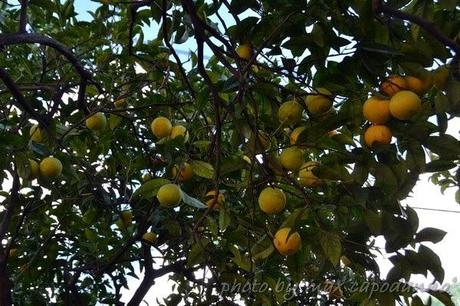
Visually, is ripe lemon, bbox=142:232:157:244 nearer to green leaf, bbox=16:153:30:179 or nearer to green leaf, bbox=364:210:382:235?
green leaf, bbox=16:153:30:179

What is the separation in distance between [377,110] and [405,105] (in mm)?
79

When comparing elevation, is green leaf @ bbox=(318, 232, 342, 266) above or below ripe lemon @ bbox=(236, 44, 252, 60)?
below

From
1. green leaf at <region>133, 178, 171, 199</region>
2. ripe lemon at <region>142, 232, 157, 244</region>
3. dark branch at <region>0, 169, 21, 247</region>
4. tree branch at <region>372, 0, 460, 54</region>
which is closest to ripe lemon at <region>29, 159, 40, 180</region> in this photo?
green leaf at <region>133, 178, 171, 199</region>

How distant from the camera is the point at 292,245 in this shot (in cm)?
139

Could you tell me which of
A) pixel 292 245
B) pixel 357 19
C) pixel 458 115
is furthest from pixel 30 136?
pixel 458 115

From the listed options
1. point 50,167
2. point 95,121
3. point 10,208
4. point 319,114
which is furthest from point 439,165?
point 10,208

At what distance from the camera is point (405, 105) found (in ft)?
3.86

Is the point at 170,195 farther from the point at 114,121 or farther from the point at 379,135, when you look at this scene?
the point at 114,121

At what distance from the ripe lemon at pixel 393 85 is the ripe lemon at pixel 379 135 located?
88 millimetres

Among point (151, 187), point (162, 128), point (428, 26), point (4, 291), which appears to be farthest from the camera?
point (4, 291)

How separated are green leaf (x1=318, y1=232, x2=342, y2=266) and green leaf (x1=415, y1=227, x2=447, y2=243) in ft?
0.69

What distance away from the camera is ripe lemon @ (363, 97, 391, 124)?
4.06ft

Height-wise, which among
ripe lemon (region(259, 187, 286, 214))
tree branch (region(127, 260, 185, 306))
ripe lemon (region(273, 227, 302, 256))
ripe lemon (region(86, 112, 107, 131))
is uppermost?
ripe lemon (region(86, 112, 107, 131))

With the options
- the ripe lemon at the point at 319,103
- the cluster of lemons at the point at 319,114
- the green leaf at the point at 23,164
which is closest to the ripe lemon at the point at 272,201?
the cluster of lemons at the point at 319,114
